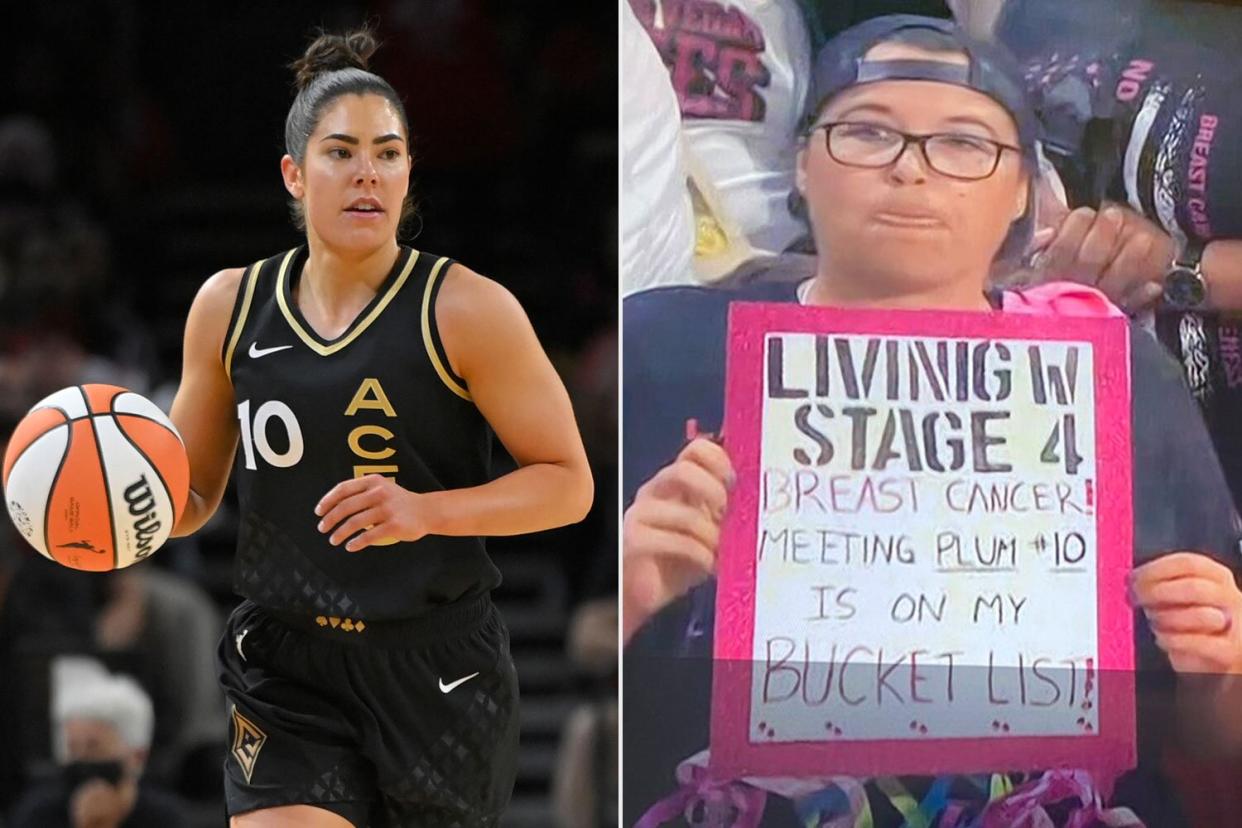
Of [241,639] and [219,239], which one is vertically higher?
[219,239]

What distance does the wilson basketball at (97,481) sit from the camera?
11.6 feet

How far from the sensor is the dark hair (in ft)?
12.1

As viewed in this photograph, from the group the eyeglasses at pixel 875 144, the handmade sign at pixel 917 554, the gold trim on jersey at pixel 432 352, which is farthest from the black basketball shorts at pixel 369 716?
the eyeglasses at pixel 875 144

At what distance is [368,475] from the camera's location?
3508 millimetres

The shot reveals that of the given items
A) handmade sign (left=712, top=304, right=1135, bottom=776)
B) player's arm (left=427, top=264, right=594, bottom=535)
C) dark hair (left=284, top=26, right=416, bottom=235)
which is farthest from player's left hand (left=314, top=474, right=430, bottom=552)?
handmade sign (left=712, top=304, right=1135, bottom=776)

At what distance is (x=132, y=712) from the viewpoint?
6020 mm

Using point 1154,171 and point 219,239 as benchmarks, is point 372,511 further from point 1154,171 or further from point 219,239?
point 219,239

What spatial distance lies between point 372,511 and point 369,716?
17.1 inches

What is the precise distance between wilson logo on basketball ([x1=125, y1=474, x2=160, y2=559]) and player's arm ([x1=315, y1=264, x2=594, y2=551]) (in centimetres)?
31

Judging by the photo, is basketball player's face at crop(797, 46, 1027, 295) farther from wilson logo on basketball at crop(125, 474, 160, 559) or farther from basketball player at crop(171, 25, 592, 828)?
wilson logo on basketball at crop(125, 474, 160, 559)

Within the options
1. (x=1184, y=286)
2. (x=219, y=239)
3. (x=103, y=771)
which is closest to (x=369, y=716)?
(x=1184, y=286)

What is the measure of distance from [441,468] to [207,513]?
0.52m

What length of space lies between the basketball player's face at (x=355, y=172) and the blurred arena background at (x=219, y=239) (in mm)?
3351

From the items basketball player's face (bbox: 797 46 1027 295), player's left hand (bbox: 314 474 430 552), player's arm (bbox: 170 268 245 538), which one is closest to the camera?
player's left hand (bbox: 314 474 430 552)
